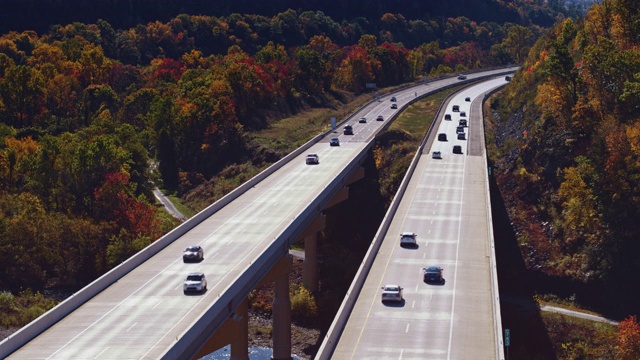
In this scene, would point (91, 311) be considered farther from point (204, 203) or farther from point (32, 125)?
point (32, 125)

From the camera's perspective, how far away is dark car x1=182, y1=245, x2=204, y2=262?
6278cm

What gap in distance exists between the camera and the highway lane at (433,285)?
48375 mm

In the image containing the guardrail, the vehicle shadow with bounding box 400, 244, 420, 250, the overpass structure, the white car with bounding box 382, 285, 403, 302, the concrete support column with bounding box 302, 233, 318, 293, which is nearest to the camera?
the guardrail

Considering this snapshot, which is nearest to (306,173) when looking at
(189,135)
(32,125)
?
(189,135)

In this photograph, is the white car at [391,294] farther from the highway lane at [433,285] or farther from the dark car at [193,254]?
the dark car at [193,254]

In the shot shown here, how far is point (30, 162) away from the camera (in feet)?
332

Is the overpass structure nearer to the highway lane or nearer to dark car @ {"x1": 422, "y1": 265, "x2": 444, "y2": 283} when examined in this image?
the highway lane

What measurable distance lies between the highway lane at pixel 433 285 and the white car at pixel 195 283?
9.45 m

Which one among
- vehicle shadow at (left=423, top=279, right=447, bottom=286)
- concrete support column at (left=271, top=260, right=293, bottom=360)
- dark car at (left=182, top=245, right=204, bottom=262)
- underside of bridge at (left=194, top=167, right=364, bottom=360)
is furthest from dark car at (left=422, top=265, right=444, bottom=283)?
dark car at (left=182, top=245, right=204, bottom=262)

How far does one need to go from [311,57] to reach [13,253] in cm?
8152

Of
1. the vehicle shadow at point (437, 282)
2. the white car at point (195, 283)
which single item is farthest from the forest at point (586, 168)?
the white car at point (195, 283)

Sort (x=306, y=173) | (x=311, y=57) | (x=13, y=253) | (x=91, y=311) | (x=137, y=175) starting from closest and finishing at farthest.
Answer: (x=91, y=311) < (x=13, y=253) < (x=306, y=173) < (x=137, y=175) < (x=311, y=57)

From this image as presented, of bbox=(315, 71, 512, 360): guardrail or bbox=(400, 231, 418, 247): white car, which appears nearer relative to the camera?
bbox=(315, 71, 512, 360): guardrail

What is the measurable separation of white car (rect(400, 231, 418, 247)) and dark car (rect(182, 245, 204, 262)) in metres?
15.4
